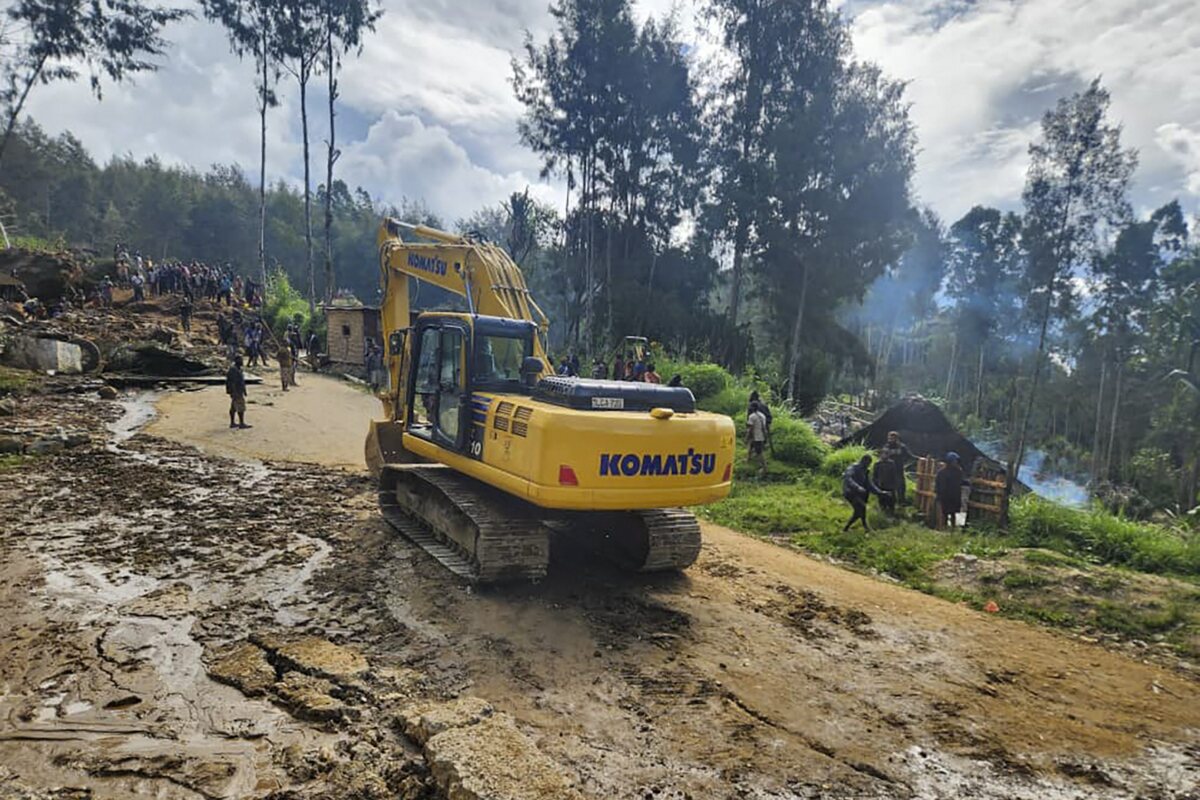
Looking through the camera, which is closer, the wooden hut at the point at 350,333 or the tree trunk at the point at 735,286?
the wooden hut at the point at 350,333

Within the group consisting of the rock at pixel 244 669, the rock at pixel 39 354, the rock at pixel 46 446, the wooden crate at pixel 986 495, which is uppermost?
the rock at pixel 39 354

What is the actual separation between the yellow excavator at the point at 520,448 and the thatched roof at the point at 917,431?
11.1m

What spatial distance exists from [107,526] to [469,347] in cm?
443

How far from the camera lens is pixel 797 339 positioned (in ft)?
82.4

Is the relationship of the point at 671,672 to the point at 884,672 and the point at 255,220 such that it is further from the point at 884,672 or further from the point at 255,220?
the point at 255,220

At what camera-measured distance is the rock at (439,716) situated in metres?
3.50

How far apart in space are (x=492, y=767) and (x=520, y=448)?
7.85 feet

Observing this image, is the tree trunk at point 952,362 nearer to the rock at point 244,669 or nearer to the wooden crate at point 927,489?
the wooden crate at point 927,489

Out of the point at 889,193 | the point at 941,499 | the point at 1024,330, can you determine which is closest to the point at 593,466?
the point at 941,499

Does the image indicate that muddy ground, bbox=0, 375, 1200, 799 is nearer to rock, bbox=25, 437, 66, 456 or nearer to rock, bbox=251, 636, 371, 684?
rock, bbox=251, 636, 371, 684

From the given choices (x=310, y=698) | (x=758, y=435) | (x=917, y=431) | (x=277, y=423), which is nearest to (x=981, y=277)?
(x=917, y=431)

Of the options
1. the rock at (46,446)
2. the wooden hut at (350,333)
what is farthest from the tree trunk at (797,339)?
the rock at (46,446)

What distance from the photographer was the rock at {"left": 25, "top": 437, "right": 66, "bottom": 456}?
9.51 meters

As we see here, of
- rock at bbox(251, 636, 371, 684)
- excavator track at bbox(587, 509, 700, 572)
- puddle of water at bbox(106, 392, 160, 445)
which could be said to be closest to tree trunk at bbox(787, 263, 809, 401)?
excavator track at bbox(587, 509, 700, 572)
